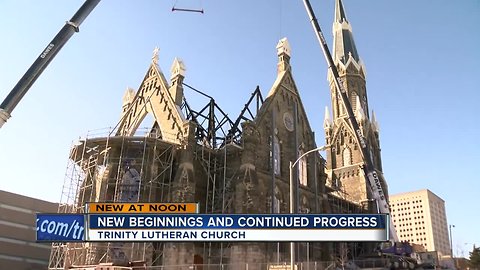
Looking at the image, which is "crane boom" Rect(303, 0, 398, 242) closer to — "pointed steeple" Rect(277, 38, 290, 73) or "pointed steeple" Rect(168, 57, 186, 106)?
"pointed steeple" Rect(277, 38, 290, 73)

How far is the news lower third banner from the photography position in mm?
20859

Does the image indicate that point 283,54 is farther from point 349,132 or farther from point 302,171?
point 349,132

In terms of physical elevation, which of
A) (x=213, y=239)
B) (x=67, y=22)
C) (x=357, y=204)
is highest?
(x=67, y=22)

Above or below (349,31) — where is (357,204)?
below

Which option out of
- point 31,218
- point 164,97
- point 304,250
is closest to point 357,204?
point 304,250

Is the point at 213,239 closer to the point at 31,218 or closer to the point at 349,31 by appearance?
the point at 31,218

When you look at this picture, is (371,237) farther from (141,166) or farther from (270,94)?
(270,94)

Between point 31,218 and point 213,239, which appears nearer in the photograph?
point 213,239

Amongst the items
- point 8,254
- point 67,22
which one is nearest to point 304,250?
→ point 67,22

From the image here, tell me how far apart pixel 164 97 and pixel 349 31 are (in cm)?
4882

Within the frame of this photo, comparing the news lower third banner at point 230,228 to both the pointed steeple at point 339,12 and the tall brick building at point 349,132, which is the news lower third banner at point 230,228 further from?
the pointed steeple at point 339,12

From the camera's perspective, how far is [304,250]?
45.8 meters

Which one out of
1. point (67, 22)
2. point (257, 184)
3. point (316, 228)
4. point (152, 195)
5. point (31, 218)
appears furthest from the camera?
point (31, 218)

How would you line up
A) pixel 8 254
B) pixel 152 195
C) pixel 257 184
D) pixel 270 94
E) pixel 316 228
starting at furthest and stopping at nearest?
pixel 8 254
pixel 270 94
pixel 257 184
pixel 152 195
pixel 316 228
